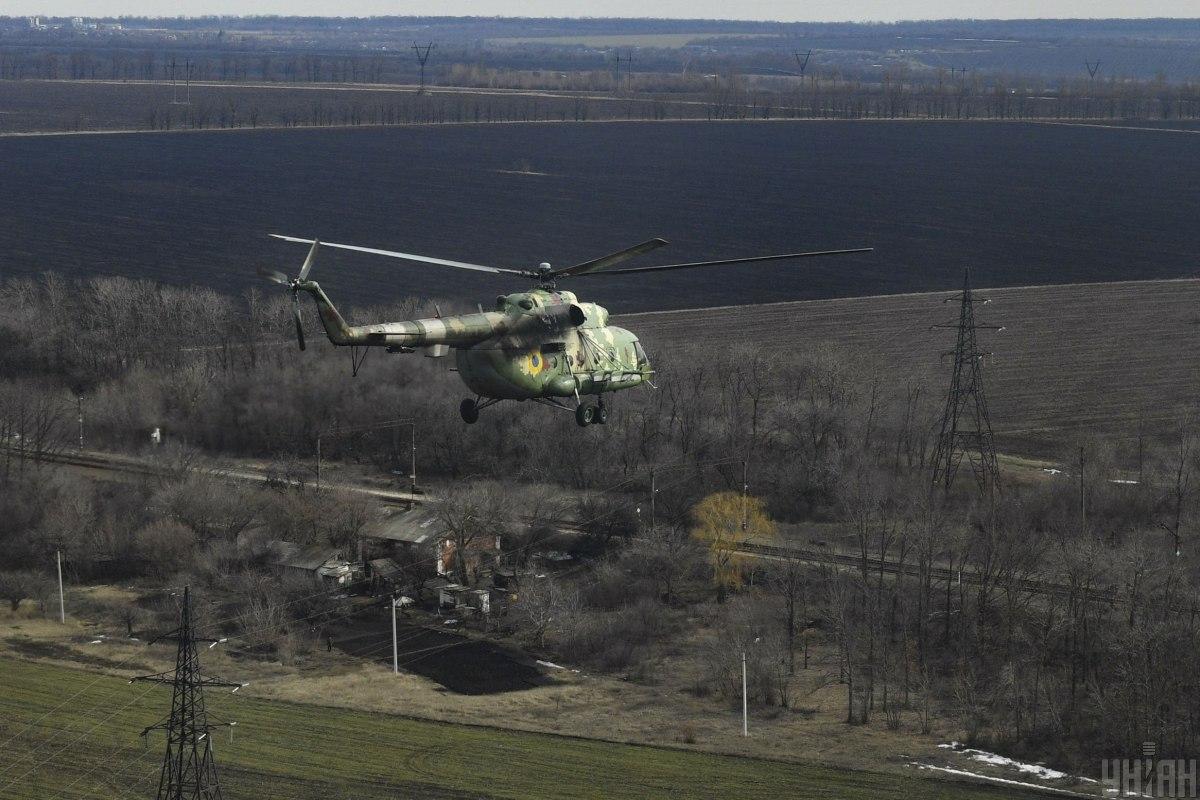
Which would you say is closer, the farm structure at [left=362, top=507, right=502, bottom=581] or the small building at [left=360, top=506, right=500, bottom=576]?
the farm structure at [left=362, top=507, right=502, bottom=581]

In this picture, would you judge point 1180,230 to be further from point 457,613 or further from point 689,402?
point 457,613

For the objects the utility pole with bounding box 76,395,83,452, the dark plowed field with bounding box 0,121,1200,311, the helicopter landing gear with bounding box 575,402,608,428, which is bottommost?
the utility pole with bounding box 76,395,83,452

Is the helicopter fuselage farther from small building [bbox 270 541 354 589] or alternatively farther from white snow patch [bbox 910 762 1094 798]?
small building [bbox 270 541 354 589]

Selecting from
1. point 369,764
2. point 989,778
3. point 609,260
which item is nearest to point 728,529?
point 989,778

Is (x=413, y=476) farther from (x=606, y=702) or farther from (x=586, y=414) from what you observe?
(x=586, y=414)

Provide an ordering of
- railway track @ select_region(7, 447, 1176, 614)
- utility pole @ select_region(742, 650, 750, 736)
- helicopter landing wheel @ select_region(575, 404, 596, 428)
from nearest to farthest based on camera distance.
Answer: helicopter landing wheel @ select_region(575, 404, 596, 428), utility pole @ select_region(742, 650, 750, 736), railway track @ select_region(7, 447, 1176, 614)

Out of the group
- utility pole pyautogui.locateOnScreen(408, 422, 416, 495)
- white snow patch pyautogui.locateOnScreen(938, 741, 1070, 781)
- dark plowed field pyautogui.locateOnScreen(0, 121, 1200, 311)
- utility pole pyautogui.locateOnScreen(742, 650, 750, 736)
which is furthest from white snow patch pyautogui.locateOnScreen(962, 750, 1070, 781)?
dark plowed field pyautogui.locateOnScreen(0, 121, 1200, 311)
